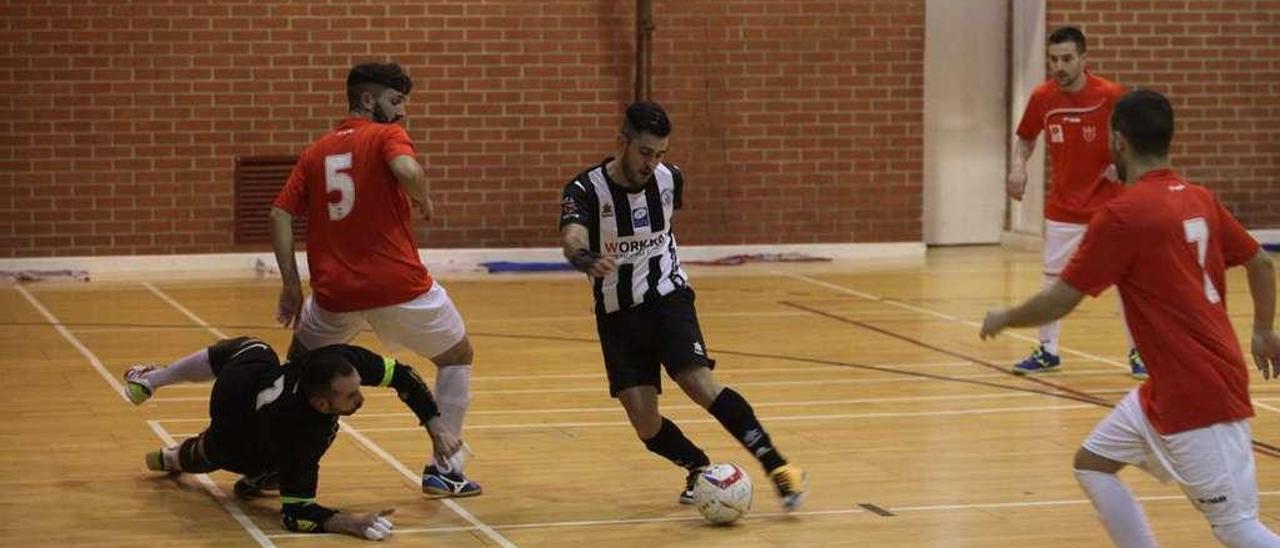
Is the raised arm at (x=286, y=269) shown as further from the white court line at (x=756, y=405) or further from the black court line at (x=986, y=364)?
the black court line at (x=986, y=364)

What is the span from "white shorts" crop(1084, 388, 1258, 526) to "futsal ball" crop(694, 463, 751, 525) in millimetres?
2114

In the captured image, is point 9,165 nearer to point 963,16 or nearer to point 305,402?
point 963,16

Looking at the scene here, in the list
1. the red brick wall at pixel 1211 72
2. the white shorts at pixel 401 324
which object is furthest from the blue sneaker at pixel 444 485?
the red brick wall at pixel 1211 72

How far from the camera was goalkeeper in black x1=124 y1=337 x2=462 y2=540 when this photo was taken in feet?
25.0

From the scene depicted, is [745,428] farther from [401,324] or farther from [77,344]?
[77,344]

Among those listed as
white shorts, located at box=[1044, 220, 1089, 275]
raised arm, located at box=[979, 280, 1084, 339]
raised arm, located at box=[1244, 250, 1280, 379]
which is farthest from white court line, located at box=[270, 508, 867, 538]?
white shorts, located at box=[1044, 220, 1089, 275]

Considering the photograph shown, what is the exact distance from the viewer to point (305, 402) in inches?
305

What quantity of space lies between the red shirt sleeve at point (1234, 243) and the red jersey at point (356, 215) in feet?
11.4

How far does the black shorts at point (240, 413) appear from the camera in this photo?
26.4ft

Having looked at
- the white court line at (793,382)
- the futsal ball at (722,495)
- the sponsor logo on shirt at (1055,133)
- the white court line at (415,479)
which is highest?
the sponsor logo on shirt at (1055,133)

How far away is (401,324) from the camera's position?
837 centimetres

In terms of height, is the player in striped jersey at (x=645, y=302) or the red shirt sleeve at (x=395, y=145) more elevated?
the red shirt sleeve at (x=395, y=145)

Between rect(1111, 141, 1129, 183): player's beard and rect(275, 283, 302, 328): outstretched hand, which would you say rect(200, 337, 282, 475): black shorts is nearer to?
rect(275, 283, 302, 328): outstretched hand

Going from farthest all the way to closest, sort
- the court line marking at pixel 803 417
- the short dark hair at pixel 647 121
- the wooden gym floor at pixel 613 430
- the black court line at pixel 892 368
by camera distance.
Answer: the black court line at pixel 892 368 < the court line marking at pixel 803 417 < the wooden gym floor at pixel 613 430 < the short dark hair at pixel 647 121
